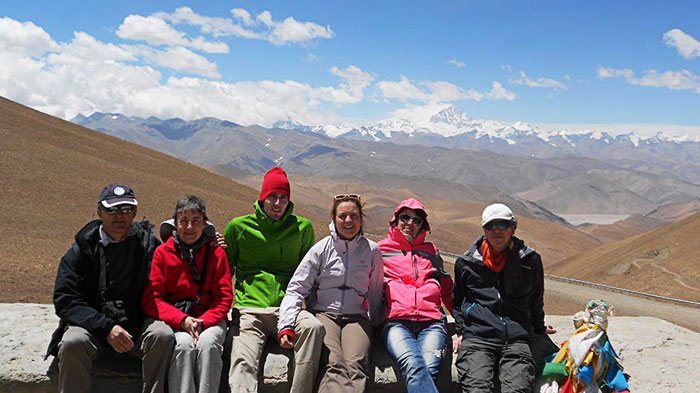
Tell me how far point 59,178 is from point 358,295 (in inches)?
1245

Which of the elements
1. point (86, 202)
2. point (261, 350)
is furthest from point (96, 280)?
point (86, 202)

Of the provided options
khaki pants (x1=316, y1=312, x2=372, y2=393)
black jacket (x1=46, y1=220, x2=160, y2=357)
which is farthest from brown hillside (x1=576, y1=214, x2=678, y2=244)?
black jacket (x1=46, y1=220, x2=160, y2=357)

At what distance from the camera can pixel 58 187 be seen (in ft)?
102

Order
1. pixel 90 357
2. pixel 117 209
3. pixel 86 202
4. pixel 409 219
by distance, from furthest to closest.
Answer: pixel 86 202, pixel 409 219, pixel 117 209, pixel 90 357

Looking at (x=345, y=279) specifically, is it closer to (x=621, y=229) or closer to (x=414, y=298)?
(x=414, y=298)

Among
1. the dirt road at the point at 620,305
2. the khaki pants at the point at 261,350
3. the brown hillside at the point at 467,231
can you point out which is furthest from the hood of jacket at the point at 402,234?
the brown hillside at the point at 467,231

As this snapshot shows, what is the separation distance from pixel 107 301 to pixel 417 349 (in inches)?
113

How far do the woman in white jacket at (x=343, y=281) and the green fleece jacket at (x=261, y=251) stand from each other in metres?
0.38

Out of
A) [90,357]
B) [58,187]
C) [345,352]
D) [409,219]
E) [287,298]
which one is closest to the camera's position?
[90,357]

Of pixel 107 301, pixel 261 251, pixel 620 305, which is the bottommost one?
pixel 620 305

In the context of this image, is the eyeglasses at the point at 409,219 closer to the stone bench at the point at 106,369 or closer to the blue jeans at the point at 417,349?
the blue jeans at the point at 417,349

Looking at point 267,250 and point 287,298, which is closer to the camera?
point 287,298

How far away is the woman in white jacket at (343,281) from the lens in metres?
5.52

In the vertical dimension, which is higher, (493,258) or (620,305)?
(493,258)
